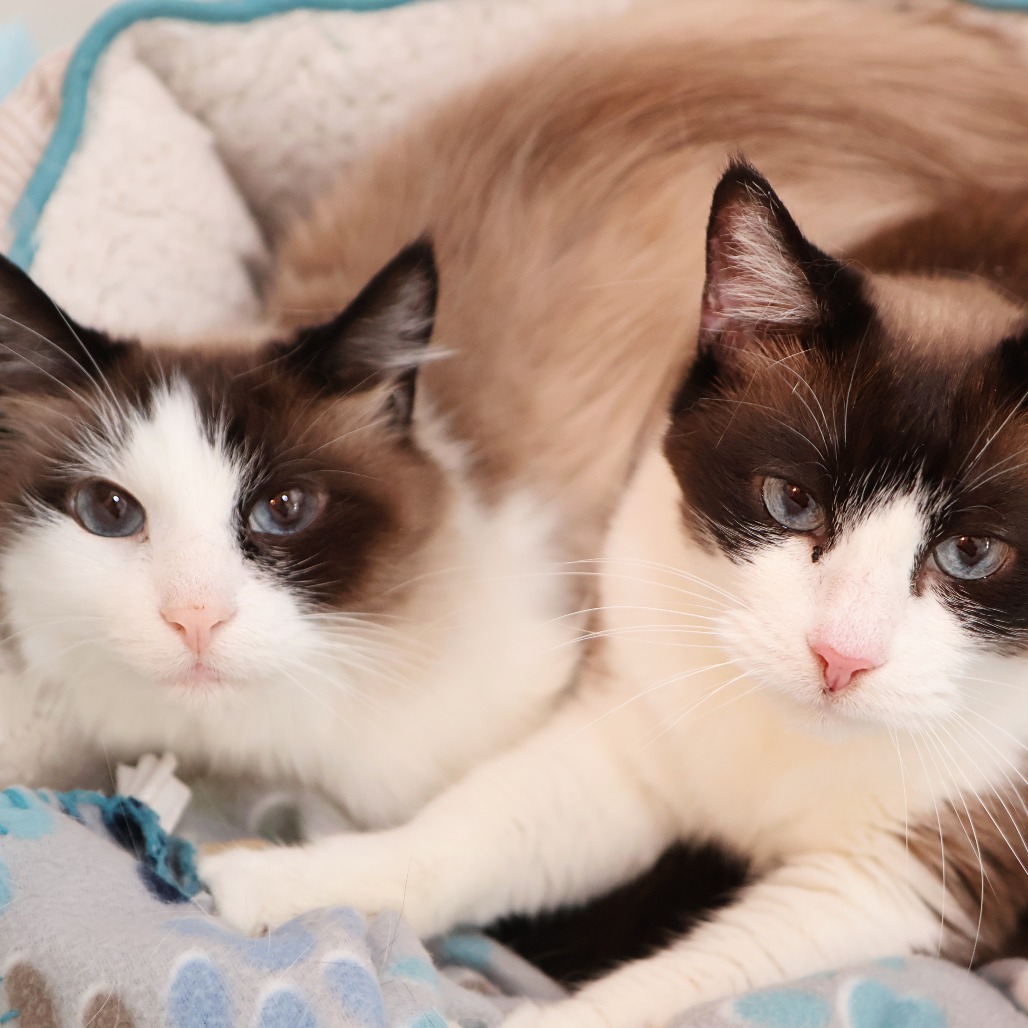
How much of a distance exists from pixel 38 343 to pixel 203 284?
1.50ft

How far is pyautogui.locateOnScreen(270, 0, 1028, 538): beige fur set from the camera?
1248 mm

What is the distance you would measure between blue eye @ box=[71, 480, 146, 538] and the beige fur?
367 millimetres

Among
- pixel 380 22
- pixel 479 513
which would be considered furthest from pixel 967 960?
pixel 380 22

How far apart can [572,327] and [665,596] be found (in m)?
0.37

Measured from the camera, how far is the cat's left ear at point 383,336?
3.30ft

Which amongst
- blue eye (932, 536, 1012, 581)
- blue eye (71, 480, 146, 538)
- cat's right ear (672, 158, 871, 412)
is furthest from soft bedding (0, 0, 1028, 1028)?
cat's right ear (672, 158, 871, 412)

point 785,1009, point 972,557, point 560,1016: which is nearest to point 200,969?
point 560,1016

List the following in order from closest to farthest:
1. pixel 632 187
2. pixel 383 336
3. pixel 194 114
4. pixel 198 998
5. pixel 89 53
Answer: pixel 198 998 → pixel 383 336 → pixel 632 187 → pixel 89 53 → pixel 194 114

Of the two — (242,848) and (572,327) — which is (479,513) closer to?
(572,327)

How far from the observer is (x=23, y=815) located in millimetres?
970

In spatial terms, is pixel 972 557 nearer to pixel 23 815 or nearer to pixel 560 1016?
pixel 560 1016

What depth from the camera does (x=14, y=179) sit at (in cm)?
135

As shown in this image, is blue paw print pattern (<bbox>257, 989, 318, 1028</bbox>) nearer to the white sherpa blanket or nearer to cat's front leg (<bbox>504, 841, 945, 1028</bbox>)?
cat's front leg (<bbox>504, 841, 945, 1028</bbox>)

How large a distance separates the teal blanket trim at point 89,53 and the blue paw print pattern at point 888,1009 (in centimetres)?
118
